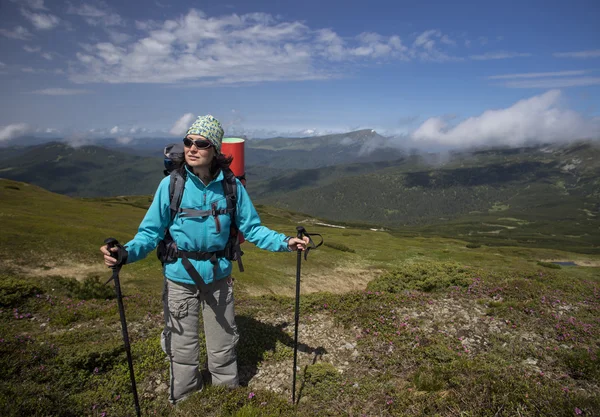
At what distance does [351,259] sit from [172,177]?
3850cm

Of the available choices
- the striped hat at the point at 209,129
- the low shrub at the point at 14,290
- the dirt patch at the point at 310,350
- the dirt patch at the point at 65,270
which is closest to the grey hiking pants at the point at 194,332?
the dirt patch at the point at 310,350

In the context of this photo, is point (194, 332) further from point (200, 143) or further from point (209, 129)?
point (209, 129)

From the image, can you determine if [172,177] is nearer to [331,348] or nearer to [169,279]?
[169,279]

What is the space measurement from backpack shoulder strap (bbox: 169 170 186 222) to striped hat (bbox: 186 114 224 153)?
89cm

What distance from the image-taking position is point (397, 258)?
4719 centimetres

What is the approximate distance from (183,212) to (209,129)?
5.58ft

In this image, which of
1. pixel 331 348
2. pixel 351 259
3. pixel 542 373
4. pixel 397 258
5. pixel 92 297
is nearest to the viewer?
pixel 542 373

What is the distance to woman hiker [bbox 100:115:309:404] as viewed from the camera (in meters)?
6.40

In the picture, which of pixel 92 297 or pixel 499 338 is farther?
pixel 92 297

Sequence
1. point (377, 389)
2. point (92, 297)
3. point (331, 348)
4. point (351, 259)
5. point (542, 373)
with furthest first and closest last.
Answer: point (351, 259), point (92, 297), point (331, 348), point (542, 373), point (377, 389)

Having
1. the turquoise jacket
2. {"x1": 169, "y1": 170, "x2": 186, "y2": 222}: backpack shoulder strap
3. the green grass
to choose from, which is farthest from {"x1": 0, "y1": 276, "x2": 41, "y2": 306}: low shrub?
{"x1": 169, "y1": 170, "x2": 186, "y2": 222}: backpack shoulder strap

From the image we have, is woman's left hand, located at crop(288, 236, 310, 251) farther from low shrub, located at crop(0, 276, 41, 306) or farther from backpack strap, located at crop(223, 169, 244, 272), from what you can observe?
low shrub, located at crop(0, 276, 41, 306)

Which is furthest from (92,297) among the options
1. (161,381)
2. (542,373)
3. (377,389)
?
(542,373)

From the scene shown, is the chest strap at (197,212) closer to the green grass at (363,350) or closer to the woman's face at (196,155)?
the woman's face at (196,155)
